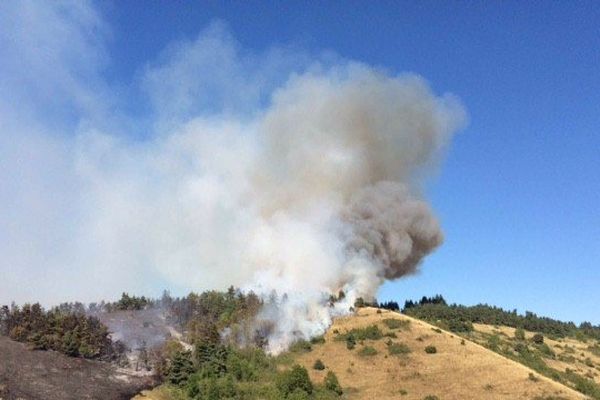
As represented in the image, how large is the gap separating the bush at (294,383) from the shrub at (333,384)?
1962 mm

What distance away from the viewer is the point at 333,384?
6038cm

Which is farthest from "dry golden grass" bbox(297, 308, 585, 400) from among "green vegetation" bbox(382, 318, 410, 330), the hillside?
the hillside

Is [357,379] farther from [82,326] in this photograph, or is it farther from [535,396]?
[82,326]

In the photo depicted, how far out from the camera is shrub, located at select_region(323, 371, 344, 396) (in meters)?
59.7

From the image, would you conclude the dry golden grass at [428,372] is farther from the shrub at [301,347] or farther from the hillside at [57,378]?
the hillside at [57,378]

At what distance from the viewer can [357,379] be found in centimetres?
6450

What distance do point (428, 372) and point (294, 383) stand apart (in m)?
16.3

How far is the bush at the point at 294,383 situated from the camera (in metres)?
58.1

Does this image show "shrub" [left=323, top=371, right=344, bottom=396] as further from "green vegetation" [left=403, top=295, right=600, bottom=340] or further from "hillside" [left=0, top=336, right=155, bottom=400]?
"green vegetation" [left=403, top=295, right=600, bottom=340]

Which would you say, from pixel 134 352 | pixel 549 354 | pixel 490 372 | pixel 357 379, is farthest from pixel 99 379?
pixel 549 354

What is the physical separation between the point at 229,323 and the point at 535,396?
41.4 meters

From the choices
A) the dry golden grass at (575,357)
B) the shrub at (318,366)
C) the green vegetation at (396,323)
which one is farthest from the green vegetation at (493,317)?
the shrub at (318,366)

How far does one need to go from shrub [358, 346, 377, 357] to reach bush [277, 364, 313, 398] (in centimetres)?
1412

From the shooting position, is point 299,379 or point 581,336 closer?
point 299,379
